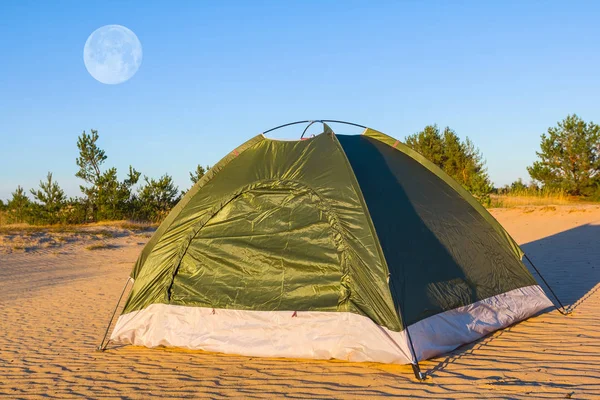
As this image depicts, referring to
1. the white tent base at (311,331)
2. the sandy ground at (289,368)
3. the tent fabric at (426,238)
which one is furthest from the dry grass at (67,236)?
the tent fabric at (426,238)

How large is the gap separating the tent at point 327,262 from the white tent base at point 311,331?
14 mm

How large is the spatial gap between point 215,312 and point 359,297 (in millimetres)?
1850

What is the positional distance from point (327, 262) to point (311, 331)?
0.80 metres

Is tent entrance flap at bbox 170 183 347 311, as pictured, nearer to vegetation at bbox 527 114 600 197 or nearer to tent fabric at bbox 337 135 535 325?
tent fabric at bbox 337 135 535 325

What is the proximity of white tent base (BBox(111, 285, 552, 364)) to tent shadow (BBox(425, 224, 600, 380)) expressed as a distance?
15cm

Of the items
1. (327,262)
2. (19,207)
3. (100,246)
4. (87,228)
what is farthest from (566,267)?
(19,207)

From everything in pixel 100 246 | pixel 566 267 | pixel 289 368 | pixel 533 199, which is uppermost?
pixel 533 199

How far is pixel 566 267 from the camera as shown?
1253 centimetres

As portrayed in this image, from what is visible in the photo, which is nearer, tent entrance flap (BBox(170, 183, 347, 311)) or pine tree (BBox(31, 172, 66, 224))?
tent entrance flap (BBox(170, 183, 347, 311))

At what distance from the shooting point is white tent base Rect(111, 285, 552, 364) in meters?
5.71

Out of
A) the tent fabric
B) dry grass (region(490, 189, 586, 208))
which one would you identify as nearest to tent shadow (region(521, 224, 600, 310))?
the tent fabric

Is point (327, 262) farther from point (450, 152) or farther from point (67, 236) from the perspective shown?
point (450, 152)

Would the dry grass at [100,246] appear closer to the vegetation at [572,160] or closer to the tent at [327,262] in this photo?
the tent at [327,262]

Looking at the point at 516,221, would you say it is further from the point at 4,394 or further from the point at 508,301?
the point at 4,394
